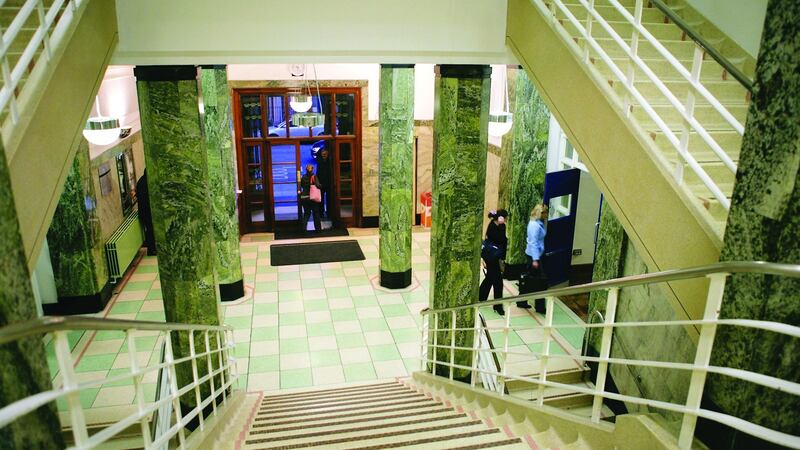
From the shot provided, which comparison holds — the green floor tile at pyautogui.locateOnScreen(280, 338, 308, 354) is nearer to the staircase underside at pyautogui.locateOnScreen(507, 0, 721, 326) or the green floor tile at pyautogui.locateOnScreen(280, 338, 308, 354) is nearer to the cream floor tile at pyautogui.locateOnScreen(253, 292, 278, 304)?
the cream floor tile at pyautogui.locateOnScreen(253, 292, 278, 304)

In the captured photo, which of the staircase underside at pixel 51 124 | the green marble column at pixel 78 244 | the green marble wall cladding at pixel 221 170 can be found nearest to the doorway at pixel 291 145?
the green marble wall cladding at pixel 221 170

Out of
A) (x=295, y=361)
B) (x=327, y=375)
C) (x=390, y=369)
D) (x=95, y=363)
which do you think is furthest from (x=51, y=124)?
(x=390, y=369)

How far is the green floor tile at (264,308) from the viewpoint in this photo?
877cm

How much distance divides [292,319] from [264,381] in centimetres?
178

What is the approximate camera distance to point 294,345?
773cm

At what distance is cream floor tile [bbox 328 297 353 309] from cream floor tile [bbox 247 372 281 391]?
2090 mm

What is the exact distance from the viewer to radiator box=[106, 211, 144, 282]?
9.23 meters

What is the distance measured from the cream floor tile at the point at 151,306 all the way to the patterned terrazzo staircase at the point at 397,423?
12.3 ft

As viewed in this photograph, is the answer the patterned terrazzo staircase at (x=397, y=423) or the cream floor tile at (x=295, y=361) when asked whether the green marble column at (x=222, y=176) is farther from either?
the patterned terrazzo staircase at (x=397, y=423)

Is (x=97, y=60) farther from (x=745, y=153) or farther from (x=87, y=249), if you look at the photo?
(x=87, y=249)

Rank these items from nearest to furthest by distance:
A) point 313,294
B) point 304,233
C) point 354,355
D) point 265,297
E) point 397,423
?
point 397,423
point 354,355
point 265,297
point 313,294
point 304,233

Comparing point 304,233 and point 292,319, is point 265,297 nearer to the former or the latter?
point 292,319

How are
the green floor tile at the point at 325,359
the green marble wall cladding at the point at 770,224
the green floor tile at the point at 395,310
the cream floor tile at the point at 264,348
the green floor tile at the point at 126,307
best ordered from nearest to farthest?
the green marble wall cladding at the point at 770,224, the green floor tile at the point at 325,359, the cream floor tile at the point at 264,348, the green floor tile at the point at 126,307, the green floor tile at the point at 395,310

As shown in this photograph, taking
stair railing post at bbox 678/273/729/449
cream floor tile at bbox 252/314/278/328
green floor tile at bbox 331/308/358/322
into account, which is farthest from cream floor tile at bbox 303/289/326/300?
stair railing post at bbox 678/273/729/449
